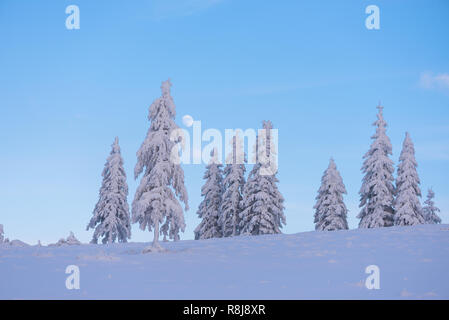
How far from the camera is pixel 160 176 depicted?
26688 mm

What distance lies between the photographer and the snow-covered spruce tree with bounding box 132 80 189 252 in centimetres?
2638

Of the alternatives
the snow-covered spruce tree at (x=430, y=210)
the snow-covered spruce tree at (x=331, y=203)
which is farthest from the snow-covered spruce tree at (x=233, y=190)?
the snow-covered spruce tree at (x=430, y=210)

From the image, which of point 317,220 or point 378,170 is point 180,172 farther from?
point 317,220

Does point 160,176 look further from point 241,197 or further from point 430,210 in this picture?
point 430,210

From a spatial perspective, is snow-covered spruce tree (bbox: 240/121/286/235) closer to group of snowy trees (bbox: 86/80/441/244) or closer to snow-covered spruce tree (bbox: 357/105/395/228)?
group of snowy trees (bbox: 86/80/441/244)

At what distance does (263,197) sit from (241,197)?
181 inches

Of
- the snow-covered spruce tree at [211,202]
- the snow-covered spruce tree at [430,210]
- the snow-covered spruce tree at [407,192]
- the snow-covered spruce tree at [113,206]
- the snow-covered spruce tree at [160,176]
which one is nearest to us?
the snow-covered spruce tree at [160,176]

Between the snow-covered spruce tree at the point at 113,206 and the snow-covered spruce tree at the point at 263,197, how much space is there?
1321 cm

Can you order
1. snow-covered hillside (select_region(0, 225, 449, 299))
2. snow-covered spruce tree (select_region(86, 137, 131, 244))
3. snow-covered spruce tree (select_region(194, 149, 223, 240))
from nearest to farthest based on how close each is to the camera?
snow-covered hillside (select_region(0, 225, 449, 299)), snow-covered spruce tree (select_region(86, 137, 131, 244)), snow-covered spruce tree (select_region(194, 149, 223, 240))

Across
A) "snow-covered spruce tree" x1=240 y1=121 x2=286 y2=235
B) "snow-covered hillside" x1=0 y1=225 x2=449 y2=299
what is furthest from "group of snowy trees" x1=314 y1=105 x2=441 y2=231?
"snow-covered hillside" x1=0 y1=225 x2=449 y2=299

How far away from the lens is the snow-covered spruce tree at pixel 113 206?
45.1m

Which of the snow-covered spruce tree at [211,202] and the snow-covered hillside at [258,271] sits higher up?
the snow-covered spruce tree at [211,202]

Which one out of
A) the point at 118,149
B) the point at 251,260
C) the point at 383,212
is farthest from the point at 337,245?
the point at 118,149

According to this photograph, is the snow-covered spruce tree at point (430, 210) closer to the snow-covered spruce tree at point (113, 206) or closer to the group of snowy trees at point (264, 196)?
the group of snowy trees at point (264, 196)
